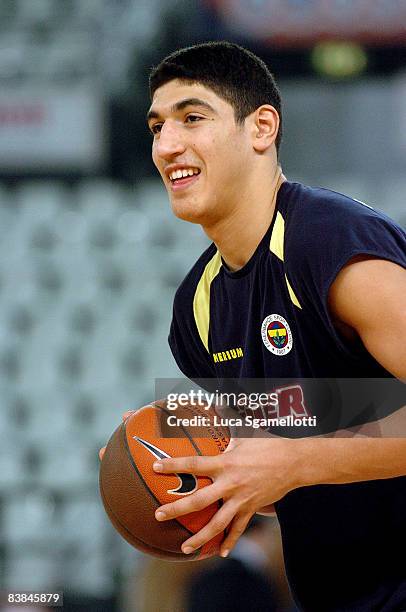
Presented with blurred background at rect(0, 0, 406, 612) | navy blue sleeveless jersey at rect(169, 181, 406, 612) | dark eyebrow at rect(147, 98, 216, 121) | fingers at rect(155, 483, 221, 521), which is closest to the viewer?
fingers at rect(155, 483, 221, 521)

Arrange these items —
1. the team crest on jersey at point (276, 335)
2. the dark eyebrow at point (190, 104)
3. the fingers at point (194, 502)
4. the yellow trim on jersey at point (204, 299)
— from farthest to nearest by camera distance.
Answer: the yellow trim on jersey at point (204, 299) → the dark eyebrow at point (190, 104) → the team crest on jersey at point (276, 335) → the fingers at point (194, 502)

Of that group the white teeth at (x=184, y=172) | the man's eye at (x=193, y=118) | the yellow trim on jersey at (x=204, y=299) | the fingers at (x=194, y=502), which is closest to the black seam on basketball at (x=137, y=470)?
the fingers at (x=194, y=502)

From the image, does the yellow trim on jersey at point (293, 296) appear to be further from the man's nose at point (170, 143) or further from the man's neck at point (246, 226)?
the man's nose at point (170, 143)

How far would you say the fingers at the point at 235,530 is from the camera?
2.36 m

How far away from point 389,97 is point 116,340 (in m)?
2.52

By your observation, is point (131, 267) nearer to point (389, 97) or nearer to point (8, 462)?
point (8, 462)

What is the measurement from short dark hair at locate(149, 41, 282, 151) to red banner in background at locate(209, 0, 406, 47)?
4024 mm

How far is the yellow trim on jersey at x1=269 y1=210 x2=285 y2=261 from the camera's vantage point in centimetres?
266

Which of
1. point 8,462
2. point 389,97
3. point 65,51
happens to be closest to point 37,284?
point 8,462

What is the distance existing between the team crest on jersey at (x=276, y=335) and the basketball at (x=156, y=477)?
0.25 m

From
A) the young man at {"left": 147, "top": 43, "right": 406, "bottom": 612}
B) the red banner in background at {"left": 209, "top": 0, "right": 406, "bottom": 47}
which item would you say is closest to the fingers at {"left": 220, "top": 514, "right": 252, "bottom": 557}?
the young man at {"left": 147, "top": 43, "right": 406, "bottom": 612}

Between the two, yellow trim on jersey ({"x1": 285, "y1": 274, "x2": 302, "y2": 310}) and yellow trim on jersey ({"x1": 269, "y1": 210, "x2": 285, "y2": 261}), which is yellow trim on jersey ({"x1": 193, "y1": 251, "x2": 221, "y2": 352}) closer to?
yellow trim on jersey ({"x1": 269, "y1": 210, "x2": 285, "y2": 261})

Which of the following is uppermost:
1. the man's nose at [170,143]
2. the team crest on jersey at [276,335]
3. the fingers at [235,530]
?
the man's nose at [170,143]

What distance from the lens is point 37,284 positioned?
6.96 meters
